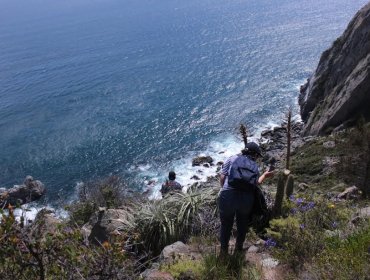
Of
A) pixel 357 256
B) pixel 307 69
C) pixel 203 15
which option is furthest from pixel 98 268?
pixel 203 15

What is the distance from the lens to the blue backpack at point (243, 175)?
7734 millimetres

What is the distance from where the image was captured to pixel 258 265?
24.9 feet

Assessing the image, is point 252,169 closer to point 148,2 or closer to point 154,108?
point 154,108

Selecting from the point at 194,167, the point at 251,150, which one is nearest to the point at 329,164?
the point at 194,167

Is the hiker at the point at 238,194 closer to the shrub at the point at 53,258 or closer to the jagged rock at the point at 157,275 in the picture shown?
the jagged rock at the point at 157,275

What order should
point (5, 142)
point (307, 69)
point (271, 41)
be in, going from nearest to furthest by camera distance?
point (5, 142) < point (307, 69) < point (271, 41)

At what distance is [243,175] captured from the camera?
7766 mm

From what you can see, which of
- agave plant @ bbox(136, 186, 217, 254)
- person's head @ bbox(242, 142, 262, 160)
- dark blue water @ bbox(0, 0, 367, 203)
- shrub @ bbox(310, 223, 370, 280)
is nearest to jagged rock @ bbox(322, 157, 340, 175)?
dark blue water @ bbox(0, 0, 367, 203)

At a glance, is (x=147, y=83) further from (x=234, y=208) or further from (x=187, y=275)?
(x=187, y=275)

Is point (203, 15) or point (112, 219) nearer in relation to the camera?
point (112, 219)

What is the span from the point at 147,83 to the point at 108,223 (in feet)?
170

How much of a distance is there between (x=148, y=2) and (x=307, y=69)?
84.3 meters

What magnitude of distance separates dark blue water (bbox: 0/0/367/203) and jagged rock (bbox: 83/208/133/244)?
90.2 feet

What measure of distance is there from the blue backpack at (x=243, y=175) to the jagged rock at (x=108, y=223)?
13.9 ft
